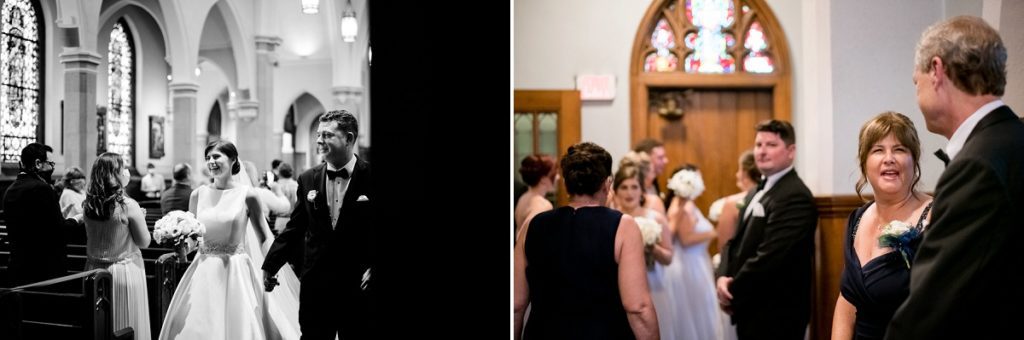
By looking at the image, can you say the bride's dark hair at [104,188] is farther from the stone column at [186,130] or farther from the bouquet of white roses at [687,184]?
the bouquet of white roses at [687,184]

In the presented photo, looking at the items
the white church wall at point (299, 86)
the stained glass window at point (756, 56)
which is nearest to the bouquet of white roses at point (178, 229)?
the white church wall at point (299, 86)

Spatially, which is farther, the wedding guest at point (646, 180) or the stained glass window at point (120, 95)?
the wedding guest at point (646, 180)

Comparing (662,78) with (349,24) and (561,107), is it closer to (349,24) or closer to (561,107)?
(561,107)

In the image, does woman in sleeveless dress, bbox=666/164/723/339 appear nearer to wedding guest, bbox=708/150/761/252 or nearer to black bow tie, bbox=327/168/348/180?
wedding guest, bbox=708/150/761/252

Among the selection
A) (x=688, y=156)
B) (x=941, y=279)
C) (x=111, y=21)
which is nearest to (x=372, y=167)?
(x=111, y=21)

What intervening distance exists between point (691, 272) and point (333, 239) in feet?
9.69

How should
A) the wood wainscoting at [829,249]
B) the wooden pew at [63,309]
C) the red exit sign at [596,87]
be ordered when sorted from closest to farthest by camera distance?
the wooden pew at [63,309] → the wood wainscoting at [829,249] → the red exit sign at [596,87]

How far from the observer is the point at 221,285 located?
247 cm

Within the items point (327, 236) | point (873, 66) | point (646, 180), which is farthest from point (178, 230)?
point (873, 66)

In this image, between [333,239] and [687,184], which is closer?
[333,239]

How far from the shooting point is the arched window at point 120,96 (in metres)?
2.42

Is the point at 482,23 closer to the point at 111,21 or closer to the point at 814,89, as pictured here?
the point at 111,21

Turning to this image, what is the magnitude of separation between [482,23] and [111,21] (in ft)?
4.30

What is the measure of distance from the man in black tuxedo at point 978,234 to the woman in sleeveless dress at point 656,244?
2485 mm
